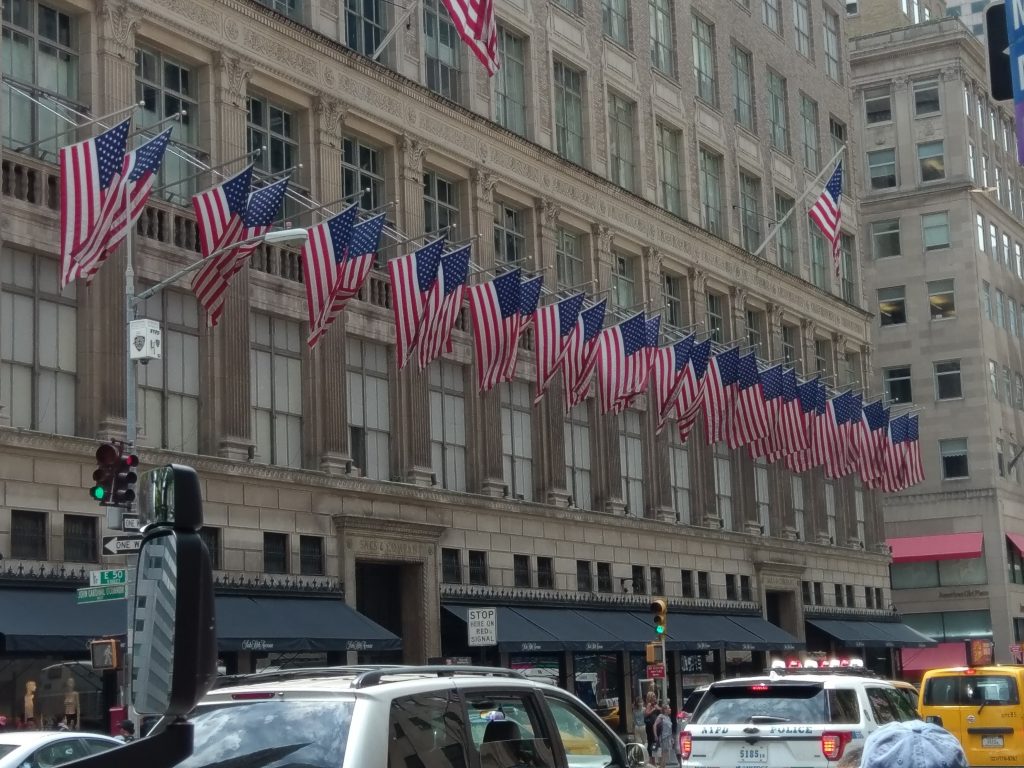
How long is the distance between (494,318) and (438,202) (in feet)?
22.7

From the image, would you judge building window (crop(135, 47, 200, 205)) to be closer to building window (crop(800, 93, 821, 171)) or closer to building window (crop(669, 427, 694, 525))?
building window (crop(669, 427, 694, 525))

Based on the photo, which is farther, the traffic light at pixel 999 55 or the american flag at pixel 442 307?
the american flag at pixel 442 307

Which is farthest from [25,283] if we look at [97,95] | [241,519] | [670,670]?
[670,670]

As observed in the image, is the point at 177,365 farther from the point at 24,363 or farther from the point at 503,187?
the point at 503,187

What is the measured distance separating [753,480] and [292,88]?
81.7 ft

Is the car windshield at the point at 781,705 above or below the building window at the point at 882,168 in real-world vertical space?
below

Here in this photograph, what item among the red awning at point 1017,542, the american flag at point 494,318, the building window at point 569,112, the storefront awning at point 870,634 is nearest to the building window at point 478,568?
the american flag at point 494,318

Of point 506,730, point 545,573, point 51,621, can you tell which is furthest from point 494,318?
point 506,730

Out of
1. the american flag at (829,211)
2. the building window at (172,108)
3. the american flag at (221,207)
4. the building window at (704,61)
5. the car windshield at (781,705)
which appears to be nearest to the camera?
the car windshield at (781,705)

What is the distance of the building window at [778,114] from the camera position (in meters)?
61.2

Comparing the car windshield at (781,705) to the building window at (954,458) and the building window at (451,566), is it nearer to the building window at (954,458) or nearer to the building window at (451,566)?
the building window at (451,566)

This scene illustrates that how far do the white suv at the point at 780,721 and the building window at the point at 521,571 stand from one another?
24416mm

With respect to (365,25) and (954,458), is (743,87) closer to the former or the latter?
(365,25)

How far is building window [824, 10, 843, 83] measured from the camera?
6794 centimetres
